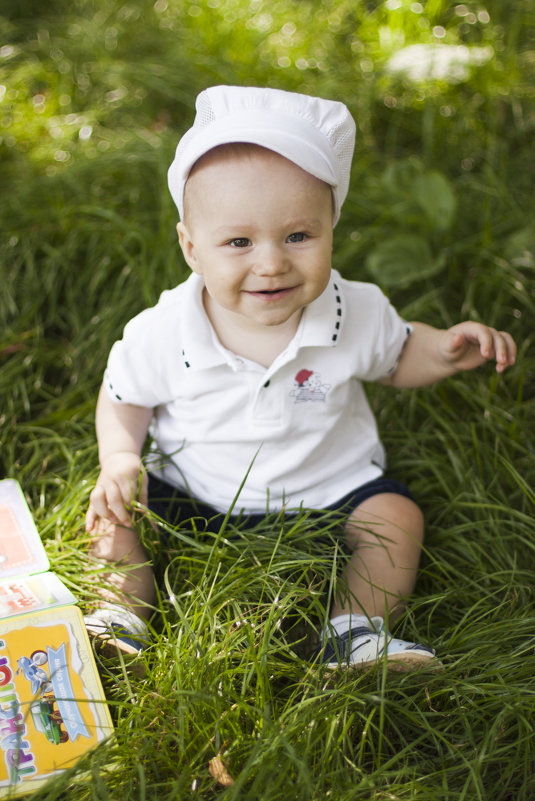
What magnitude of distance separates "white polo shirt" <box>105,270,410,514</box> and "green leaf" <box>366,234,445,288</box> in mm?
614

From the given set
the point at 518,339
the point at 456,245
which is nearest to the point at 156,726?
the point at 518,339

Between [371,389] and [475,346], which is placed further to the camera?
[371,389]

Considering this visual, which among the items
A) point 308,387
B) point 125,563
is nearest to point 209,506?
point 125,563

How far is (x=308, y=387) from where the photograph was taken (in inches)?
64.4

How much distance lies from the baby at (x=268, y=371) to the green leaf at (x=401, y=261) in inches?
24.0

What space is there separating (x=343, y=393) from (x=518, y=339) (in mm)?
768

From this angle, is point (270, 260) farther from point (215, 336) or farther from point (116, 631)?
point (116, 631)

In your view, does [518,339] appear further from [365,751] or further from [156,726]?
[156,726]

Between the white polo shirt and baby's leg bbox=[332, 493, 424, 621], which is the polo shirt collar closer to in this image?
the white polo shirt

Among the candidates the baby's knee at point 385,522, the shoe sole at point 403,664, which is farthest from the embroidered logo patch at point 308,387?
the shoe sole at point 403,664

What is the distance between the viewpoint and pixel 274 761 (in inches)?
48.6

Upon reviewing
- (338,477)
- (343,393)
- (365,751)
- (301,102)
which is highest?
(301,102)

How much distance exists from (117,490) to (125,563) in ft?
0.53

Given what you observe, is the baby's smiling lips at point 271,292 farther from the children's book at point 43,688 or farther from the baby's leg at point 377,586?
→ the children's book at point 43,688
